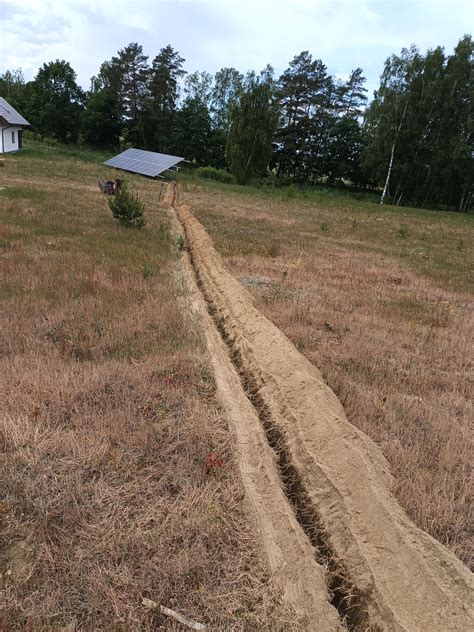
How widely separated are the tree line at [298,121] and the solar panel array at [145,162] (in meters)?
9.20

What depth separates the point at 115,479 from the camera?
342 cm

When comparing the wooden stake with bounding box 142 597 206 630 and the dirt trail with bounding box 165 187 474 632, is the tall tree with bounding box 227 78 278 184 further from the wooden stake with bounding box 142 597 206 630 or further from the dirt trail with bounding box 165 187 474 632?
the wooden stake with bounding box 142 597 206 630

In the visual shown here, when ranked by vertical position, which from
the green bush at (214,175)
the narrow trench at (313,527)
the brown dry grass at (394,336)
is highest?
the green bush at (214,175)

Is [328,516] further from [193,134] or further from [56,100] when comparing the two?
[56,100]

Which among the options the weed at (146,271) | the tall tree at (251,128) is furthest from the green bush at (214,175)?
the weed at (146,271)

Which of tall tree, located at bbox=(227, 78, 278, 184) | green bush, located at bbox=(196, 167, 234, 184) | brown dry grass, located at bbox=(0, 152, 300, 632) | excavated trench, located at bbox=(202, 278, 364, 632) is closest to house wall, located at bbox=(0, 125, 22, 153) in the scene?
green bush, located at bbox=(196, 167, 234, 184)

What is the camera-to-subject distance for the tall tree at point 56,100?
5003 cm

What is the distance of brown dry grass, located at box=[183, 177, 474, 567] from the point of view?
3.71 m

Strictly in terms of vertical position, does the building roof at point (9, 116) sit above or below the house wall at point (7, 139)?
above

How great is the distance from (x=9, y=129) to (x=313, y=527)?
42.8m

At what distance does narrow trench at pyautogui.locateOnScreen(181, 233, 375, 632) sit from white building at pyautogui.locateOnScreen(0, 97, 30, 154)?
1537 inches

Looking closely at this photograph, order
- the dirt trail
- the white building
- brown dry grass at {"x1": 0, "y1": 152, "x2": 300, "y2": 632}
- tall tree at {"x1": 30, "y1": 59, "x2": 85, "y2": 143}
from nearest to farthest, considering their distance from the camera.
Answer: brown dry grass at {"x1": 0, "y1": 152, "x2": 300, "y2": 632} → the dirt trail → the white building → tall tree at {"x1": 30, "y1": 59, "x2": 85, "y2": 143}

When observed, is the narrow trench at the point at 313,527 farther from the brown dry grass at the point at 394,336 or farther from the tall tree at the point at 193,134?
the tall tree at the point at 193,134

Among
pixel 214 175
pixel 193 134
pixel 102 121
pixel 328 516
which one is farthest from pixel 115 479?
pixel 102 121
